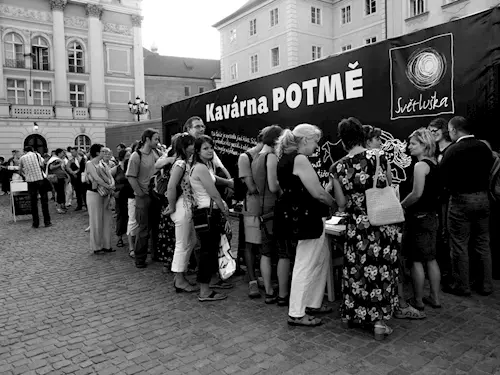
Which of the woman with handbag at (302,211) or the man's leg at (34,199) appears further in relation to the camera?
the man's leg at (34,199)

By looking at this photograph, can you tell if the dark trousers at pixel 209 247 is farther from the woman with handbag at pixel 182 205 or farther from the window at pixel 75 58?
the window at pixel 75 58

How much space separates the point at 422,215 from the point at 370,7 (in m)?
29.0

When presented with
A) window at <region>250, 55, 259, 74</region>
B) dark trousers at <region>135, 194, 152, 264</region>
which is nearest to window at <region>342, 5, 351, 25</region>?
window at <region>250, 55, 259, 74</region>

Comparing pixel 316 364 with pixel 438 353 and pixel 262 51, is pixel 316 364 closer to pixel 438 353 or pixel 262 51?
pixel 438 353

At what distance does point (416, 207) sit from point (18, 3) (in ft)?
127

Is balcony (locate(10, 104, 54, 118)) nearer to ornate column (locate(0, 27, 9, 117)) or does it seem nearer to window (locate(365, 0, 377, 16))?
ornate column (locate(0, 27, 9, 117))

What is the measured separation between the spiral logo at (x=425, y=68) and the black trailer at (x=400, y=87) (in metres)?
0.01

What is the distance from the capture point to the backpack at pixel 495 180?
4.63 meters

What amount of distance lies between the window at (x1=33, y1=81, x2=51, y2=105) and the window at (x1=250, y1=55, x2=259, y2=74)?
17.4m

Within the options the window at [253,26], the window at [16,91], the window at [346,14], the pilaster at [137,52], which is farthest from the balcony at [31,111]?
the window at [346,14]

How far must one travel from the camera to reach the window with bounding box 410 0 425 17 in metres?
24.0

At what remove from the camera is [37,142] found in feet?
114

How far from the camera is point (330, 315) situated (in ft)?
13.9

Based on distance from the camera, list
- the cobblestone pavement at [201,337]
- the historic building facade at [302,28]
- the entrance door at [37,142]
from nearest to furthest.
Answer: the cobblestone pavement at [201,337] → the historic building facade at [302,28] → the entrance door at [37,142]
